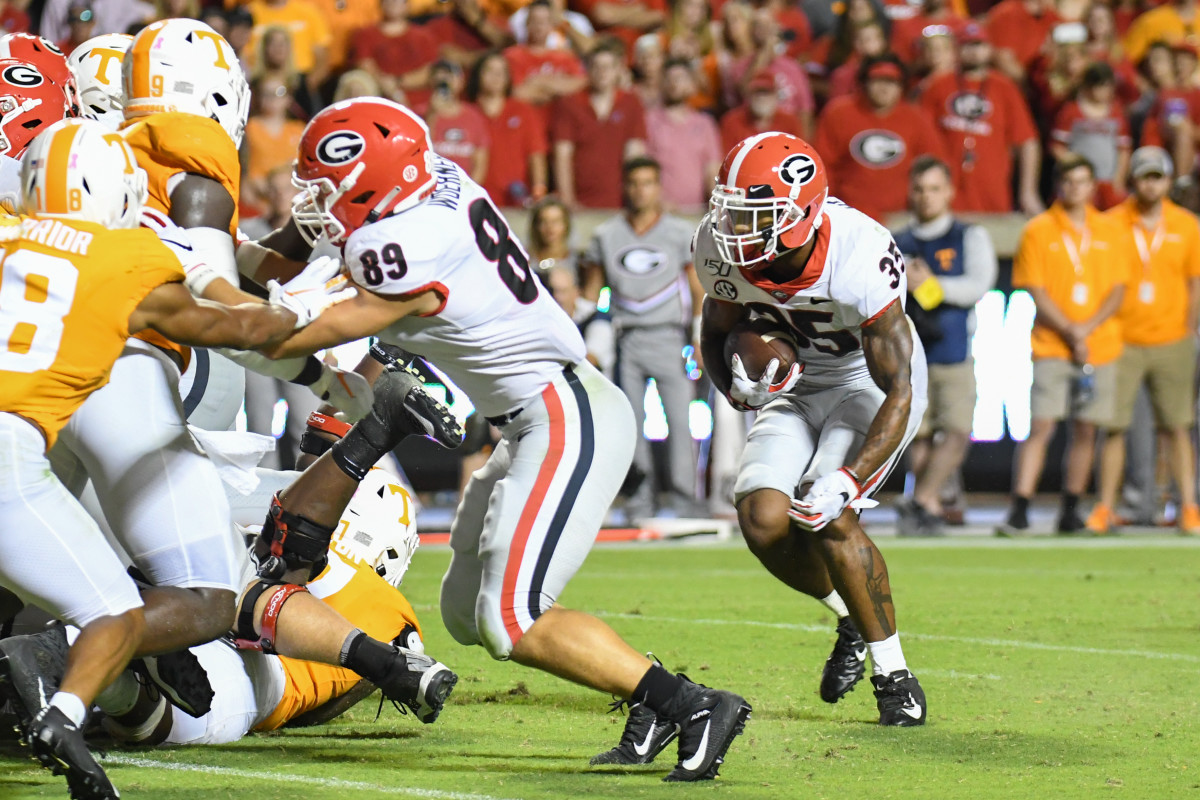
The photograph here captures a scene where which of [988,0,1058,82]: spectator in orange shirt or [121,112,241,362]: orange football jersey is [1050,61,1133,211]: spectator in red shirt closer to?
[988,0,1058,82]: spectator in orange shirt

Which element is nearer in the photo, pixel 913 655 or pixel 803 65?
pixel 913 655

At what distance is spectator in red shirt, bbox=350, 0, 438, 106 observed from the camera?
11.3m

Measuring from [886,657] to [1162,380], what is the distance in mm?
5997

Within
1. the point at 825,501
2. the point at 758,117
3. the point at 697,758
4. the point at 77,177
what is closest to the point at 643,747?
the point at 697,758

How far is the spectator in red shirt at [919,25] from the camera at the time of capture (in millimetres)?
12117

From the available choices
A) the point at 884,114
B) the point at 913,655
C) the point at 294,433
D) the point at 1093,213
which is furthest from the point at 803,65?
the point at 913,655

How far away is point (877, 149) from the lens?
10672mm

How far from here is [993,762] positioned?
4043mm

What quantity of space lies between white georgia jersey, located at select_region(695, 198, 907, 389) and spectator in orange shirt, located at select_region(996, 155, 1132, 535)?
5061mm

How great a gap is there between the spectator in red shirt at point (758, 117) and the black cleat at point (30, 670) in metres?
7.72

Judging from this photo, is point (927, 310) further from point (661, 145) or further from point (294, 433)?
point (294, 433)

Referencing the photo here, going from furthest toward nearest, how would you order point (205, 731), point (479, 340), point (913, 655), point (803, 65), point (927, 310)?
point (803, 65), point (927, 310), point (913, 655), point (205, 731), point (479, 340)

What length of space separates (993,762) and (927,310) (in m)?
5.44

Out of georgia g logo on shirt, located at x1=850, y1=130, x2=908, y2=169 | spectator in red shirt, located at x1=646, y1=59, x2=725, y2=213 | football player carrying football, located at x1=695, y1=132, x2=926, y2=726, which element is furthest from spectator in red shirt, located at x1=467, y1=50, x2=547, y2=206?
football player carrying football, located at x1=695, y1=132, x2=926, y2=726
